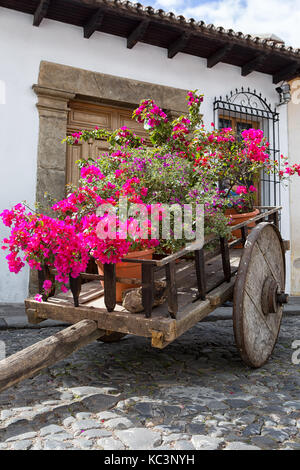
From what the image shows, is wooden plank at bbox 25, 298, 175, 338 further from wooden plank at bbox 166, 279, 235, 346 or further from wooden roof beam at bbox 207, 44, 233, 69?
wooden roof beam at bbox 207, 44, 233, 69

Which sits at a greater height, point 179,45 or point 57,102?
point 179,45

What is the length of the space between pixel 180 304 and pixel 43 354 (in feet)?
2.74

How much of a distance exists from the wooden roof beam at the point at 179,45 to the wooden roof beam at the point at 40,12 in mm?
1863

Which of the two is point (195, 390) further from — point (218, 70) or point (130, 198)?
point (218, 70)

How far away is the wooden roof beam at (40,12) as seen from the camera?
16.2ft

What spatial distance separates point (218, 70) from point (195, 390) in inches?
219

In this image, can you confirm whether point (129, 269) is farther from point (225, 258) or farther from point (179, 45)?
point (179, 45)

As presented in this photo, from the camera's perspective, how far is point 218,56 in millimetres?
6227

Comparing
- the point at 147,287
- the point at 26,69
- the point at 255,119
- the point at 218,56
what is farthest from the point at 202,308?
the point at 255,119

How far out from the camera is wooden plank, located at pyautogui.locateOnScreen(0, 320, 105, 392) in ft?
5.93

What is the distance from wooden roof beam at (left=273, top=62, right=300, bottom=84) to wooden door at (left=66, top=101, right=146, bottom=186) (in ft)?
8.89

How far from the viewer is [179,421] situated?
1.96 m

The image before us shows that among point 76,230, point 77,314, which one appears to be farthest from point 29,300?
point 76,230

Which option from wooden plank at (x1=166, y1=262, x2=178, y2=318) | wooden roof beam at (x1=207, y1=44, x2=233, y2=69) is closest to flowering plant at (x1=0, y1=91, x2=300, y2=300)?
wooden plank at (x1=166, y1=262, x2=178, y2=318)
